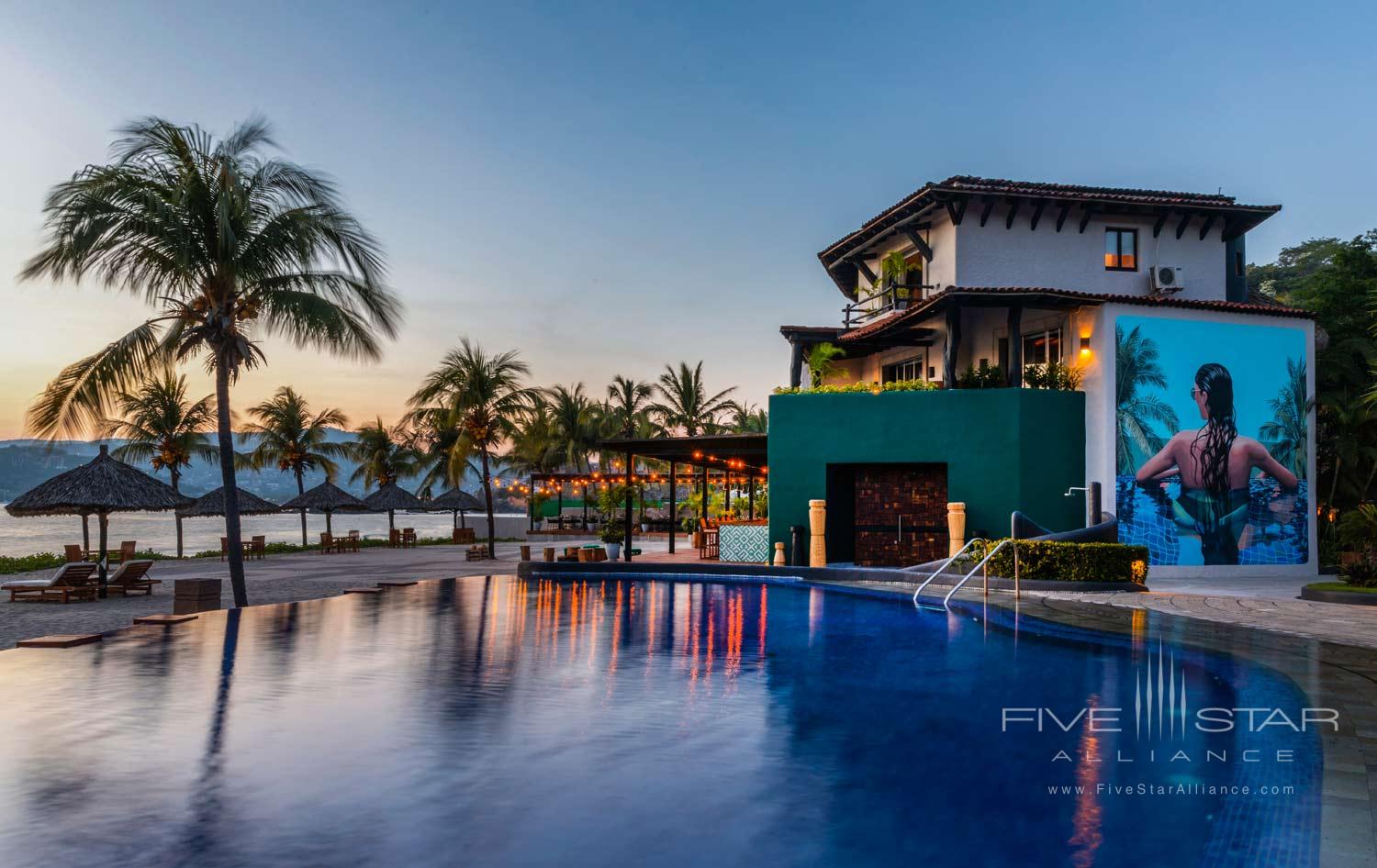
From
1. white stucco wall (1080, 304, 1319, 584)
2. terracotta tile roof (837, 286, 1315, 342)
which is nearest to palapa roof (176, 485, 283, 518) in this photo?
terracotta tile roof (837, 286, 1315, 342)

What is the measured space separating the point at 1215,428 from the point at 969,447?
594 centimetres

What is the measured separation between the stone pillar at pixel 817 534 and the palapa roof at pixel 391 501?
2336 centimetres

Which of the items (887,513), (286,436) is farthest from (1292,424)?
(286,436)

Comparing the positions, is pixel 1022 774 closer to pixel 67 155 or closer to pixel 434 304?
pixel 67 155

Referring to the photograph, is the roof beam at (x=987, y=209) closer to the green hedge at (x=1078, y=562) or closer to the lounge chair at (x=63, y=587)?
the green hedge at (x=1078, y=562)

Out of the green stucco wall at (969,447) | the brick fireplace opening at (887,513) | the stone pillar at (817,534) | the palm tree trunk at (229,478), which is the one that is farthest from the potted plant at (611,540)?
the palm tree trunk at (229,478)

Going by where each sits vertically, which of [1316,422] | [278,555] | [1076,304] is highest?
[1076,304]

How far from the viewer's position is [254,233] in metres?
15.4

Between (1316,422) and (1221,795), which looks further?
(1316,422)

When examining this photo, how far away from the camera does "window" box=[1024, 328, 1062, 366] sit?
858 inches

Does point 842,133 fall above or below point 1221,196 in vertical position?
above

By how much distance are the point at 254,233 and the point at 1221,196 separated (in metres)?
24.6

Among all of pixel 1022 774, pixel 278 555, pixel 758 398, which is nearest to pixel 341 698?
pixel 1022 774

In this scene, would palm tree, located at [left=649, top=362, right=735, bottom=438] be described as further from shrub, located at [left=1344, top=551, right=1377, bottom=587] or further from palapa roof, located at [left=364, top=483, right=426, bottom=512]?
shrub, located at [left=1344, top=551, right=1377, bottom=587]
